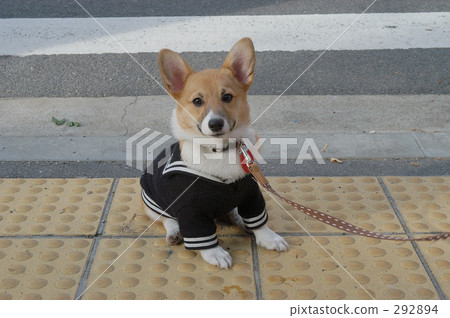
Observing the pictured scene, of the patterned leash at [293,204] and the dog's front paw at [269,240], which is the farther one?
the dog's front paw at [269,240]

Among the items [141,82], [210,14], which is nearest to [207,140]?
[141,82]

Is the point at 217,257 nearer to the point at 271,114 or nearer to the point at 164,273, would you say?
the point at 164,273

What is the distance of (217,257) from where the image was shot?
2.94m

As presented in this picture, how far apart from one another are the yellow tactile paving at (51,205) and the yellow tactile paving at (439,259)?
1.83m

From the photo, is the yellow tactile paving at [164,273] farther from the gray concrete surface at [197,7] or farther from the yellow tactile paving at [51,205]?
the gray concrete surface at [197,7]

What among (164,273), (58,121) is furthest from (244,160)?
(58,121)

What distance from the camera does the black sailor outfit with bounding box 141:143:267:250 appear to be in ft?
9.43

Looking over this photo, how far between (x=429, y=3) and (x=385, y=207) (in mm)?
4305

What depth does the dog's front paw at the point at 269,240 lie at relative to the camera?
9.98 ft

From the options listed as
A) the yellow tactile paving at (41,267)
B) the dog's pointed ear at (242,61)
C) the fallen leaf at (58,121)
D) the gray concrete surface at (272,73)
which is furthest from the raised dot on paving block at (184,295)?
the gray concrete surface at (272,73)

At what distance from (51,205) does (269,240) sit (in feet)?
4.47

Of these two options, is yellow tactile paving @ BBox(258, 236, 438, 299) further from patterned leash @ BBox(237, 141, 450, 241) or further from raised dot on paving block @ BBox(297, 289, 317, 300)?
patterned leash @ BBox(237, 141, 450, 241)

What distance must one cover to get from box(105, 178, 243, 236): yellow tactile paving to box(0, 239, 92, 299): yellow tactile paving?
0.20m
